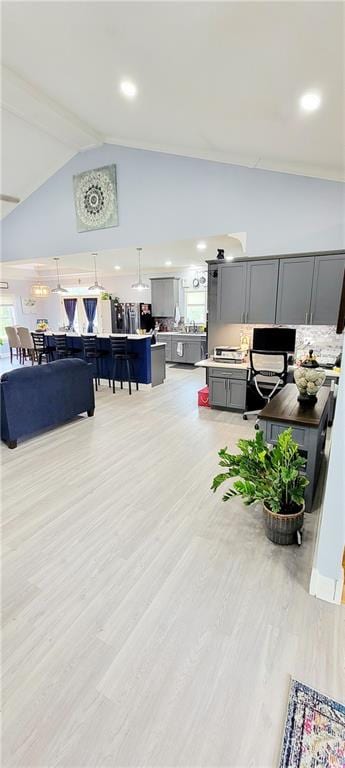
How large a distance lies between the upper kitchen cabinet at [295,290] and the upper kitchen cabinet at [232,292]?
555 millimetres

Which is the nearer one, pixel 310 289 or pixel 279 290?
pixel 310 289

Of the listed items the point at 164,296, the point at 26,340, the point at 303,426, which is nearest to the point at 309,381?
the point at 303,426

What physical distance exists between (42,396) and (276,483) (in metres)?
3.06

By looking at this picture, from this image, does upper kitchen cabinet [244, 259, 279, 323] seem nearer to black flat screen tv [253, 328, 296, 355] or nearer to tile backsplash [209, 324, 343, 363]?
black flat screen tv [253, 328, 296, 355]

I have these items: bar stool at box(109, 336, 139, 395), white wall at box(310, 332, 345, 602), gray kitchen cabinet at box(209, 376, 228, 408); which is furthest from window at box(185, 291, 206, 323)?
white wall at box(310, 332, 345, 602)

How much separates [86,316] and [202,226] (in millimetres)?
6911

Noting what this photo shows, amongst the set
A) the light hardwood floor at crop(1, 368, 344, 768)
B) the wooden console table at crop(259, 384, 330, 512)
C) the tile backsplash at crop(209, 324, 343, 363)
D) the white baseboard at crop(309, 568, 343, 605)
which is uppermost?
the tile backsplash at crop(209, 324, 343, 363)

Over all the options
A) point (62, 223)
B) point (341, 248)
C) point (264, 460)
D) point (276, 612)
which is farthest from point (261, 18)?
point (62, 223)

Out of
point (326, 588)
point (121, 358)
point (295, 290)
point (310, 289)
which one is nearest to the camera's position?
point (326, 588)

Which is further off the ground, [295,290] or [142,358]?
[295,290]

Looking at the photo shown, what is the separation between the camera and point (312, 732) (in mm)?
1278

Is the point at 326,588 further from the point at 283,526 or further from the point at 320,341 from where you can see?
the point at 320,341

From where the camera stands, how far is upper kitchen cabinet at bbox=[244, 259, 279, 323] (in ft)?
15.6

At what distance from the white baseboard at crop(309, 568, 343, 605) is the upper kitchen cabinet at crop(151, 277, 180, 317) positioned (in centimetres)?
837
